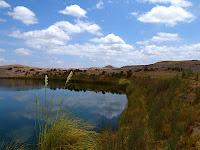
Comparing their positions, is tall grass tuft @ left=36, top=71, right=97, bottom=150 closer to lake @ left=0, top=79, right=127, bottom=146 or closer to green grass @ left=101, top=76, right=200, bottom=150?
green grass @ left=101, top=76, right=200, bottom=150

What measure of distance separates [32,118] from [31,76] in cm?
5090

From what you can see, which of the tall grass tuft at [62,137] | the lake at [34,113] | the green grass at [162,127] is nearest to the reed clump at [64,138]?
the tall grass tuft at [62,137]

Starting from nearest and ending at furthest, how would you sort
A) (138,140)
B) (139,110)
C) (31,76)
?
(138,140) < (139,110) < (31,76)

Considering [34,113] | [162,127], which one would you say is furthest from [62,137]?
[34,113]

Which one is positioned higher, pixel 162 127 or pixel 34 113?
pixel 162 127

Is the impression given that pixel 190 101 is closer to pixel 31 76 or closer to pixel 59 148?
pixel 59 148

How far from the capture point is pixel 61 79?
66.2 metres

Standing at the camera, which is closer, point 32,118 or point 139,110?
point 139,110

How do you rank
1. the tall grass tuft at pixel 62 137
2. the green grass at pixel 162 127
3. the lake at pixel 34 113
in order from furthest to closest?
1. the lake at pixel 34 113
2. the green grass at pixel 162 127
3. the tall grass tuft at pixel 62 137

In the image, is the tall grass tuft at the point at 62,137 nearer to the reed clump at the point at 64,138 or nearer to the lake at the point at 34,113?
the reed clump at the point at 64,138

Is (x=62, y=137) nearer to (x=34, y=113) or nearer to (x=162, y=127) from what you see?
(x=162, y=127)

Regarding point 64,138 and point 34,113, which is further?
point 34,113

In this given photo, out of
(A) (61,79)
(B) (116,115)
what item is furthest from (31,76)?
(B) (116,115)

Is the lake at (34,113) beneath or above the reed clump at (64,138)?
beneath
